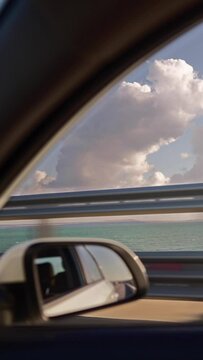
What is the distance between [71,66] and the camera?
2.04m

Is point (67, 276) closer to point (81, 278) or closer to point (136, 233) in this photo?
point (81, 278)

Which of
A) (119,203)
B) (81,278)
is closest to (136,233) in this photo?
(81,278)

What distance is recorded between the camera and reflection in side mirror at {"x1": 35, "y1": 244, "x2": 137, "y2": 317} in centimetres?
196

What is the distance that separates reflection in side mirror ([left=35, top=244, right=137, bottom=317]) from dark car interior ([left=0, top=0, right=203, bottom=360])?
2.5 inches

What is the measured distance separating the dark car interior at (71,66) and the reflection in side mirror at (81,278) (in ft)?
0.21

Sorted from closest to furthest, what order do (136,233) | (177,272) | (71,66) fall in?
(71,66) → (136,233) → (177,272)

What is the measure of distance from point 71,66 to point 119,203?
8.50 ft

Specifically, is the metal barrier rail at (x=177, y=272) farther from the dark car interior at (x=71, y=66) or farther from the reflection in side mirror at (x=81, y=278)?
the dark car interior at (x=71, y=66)

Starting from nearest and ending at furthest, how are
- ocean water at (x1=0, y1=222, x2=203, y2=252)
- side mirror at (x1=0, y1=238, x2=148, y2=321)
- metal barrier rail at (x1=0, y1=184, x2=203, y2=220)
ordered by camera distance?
side mirror at (x1=0, y1=238, x2=148, y2=321), ocean water at (x1=0, y1=222, x2=203, y2=252), metal barrier rail at (x1=0, y1=184, x2=203, y2=220)

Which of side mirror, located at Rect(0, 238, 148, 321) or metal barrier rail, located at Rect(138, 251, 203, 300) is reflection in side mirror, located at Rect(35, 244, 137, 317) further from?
metal barrier rail, located at Rect(138, 251, 203, 300)

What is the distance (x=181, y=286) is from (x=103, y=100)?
Result: 245cm

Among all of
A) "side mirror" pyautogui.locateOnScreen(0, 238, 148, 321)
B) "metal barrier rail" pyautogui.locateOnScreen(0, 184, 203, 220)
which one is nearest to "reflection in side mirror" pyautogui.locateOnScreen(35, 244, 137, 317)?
"side mirror" pyautogui.locateOnScreen(0, 238, 148, 321)

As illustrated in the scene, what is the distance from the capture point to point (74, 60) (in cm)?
203

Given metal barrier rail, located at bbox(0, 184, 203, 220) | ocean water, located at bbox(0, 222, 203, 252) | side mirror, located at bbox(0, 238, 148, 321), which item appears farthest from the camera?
metal barrier rail, located at bbox(0, 184, 203, 220)
